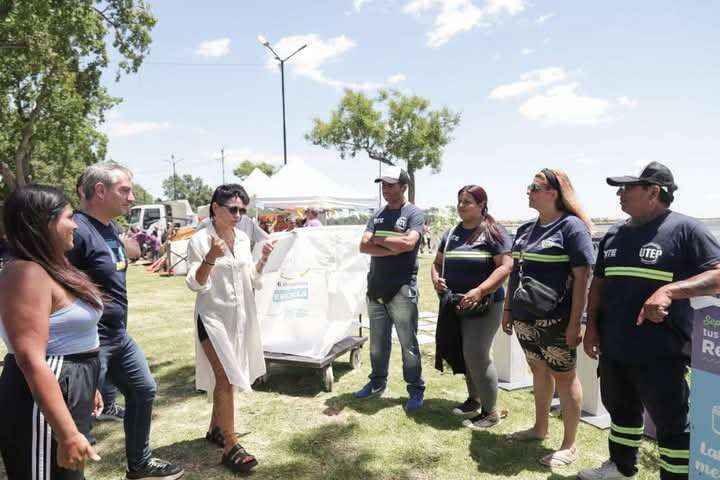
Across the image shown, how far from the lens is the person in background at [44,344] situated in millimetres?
1603

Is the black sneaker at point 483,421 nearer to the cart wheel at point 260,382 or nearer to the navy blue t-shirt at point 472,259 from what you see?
the navy blue t-shirt at point 472,259

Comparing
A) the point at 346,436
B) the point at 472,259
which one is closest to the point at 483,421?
the point at 346,436

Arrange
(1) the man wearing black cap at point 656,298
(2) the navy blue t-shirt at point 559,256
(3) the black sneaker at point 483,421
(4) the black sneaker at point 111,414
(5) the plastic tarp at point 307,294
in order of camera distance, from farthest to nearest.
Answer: (5) the plastic tarp at point 307,294 < (4) the black sneaker at point 111,414 < (3) the black sneaker at point 483,421 < (2) the navy blue t-shirt at point 559,256 < (1) the man wearing black cap at point 656,298

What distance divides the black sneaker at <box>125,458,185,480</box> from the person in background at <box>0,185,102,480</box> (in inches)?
48.7

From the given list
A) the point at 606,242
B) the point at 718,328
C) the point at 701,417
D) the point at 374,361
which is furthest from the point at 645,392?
the point at 374,361

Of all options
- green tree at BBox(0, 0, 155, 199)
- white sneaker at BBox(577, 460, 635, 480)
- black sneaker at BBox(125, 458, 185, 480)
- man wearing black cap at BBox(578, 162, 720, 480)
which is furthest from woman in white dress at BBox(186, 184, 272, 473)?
green tree at BBox(0, 0, 155, 199)

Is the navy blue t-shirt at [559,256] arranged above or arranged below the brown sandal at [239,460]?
above

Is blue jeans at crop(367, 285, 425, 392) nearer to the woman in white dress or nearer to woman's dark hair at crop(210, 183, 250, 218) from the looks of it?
the woman in white dress

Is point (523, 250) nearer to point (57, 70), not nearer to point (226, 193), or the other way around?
point (226, 193)

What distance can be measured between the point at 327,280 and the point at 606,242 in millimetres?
2785

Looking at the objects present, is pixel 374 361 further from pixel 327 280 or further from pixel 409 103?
pixel 409 103

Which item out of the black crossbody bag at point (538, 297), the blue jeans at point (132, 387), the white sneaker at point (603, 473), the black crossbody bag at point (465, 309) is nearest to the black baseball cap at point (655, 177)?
the black crossbody bag at point (538, 297)

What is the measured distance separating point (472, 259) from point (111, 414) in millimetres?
3230

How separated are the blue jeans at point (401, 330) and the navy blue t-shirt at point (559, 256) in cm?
107
